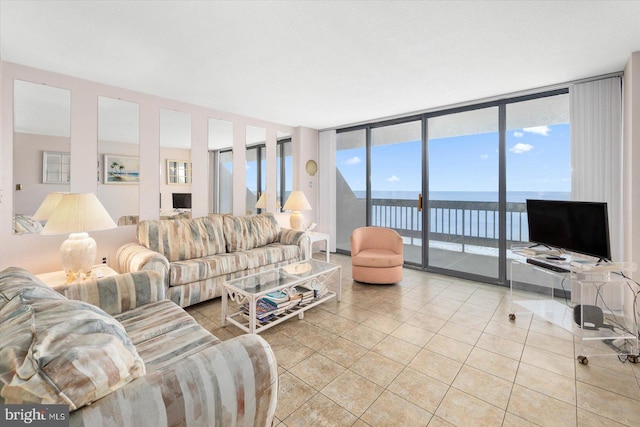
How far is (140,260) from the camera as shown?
108 inches

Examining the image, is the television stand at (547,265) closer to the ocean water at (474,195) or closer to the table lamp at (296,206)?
the ocean water at (474,195)

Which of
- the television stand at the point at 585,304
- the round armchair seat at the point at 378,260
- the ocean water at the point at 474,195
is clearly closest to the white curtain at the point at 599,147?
the ocean water at the point at 474,195

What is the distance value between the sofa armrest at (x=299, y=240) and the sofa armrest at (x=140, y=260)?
5.80ft

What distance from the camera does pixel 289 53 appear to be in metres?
2.57

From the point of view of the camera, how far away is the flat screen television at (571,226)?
2.31 m

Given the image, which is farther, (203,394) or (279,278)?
(279,278)

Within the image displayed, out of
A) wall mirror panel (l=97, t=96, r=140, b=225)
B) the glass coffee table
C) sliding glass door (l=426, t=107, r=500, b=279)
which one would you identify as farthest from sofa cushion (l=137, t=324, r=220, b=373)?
sliding glass door (l=426, t=107, r=500, b=279)

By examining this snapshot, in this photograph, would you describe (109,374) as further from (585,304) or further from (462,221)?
(462,221)

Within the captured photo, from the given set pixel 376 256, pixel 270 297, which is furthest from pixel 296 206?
pixel 270 297

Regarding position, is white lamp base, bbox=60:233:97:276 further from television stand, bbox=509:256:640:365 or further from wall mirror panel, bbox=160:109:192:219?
television stand, bbox=509:256:640:365

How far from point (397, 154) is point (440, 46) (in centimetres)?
249

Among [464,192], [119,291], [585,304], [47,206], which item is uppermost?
[464,192]

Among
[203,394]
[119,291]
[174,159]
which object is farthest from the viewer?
[174,159]

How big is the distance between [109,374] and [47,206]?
273 centimetres
